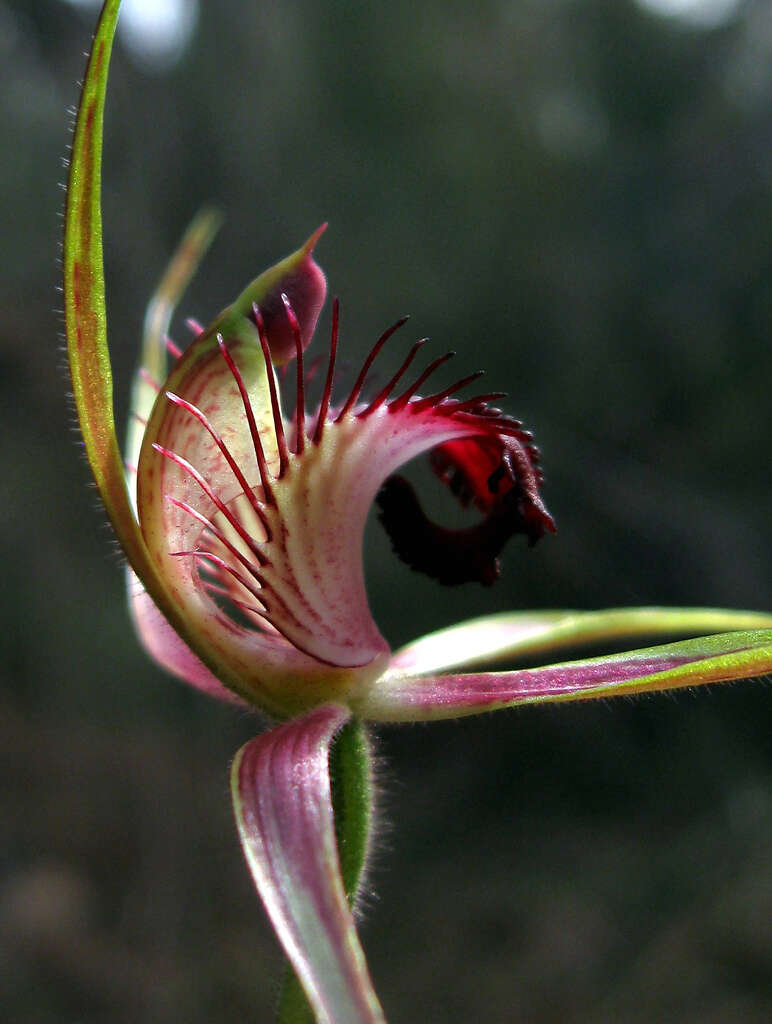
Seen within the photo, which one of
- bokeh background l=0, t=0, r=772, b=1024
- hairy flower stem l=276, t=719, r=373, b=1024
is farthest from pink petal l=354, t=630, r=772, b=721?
bokeh background l=0, t=0, r=772, b=1024

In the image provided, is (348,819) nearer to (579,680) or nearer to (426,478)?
(579,680)

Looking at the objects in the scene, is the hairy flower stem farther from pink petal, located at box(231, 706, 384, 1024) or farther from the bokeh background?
the bokeh background

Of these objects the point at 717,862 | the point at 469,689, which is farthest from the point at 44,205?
the point at 469,689

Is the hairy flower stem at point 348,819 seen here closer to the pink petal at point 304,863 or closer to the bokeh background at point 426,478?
the pink petal at point 304,863

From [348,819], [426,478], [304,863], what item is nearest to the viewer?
[304,863]

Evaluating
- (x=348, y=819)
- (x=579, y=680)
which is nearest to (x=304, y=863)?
(x=348, y=819)
